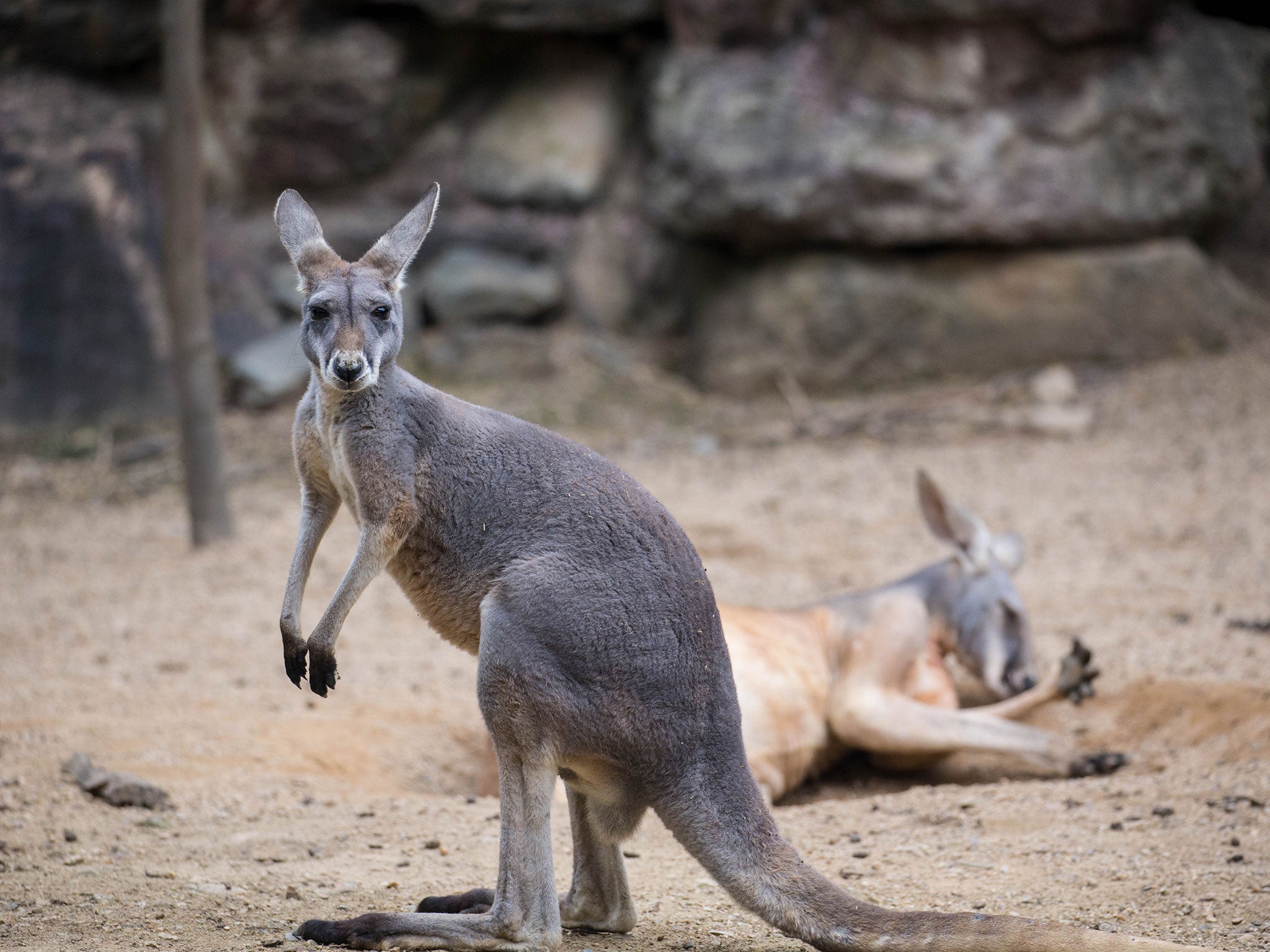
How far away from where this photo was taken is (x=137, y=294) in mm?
10172

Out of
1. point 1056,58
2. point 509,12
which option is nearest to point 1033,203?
point 1056,58

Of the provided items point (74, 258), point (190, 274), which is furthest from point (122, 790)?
point (74, 258)

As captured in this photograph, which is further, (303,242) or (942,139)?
(942,139)

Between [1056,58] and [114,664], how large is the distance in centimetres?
832

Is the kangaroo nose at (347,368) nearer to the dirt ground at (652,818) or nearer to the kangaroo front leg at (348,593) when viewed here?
the kangaroo front leg at (348,593)

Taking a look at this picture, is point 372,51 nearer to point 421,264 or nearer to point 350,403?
point 421,264

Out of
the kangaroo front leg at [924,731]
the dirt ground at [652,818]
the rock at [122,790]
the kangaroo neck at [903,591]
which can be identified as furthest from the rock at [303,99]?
the kangaroo front leg at [924,731]

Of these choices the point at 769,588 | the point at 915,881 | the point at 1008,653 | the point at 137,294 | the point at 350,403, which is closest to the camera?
the point at 350,403

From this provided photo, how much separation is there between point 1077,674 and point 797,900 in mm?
2464

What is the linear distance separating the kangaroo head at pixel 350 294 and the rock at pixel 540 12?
24.9 feet

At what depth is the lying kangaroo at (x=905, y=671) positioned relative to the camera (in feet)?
16.2

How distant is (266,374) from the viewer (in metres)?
10.2

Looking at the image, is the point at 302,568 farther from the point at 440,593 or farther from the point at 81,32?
the point at 81,32

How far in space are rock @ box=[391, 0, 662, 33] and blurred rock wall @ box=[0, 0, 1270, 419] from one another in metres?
0.02
